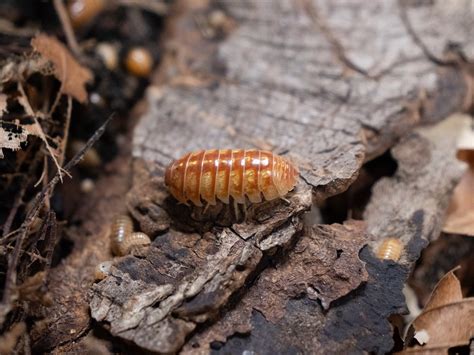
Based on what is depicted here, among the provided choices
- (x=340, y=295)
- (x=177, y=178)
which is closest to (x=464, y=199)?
(x=340, y=295)

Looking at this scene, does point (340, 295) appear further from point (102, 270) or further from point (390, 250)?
point (102, 270)

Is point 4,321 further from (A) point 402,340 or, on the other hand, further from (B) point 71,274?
(A) point 402,340

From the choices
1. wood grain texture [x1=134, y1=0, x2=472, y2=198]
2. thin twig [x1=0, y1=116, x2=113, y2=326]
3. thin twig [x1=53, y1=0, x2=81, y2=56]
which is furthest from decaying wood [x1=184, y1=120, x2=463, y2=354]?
→ thin twig [x1=53, y1=0, x2=81, y2=56]

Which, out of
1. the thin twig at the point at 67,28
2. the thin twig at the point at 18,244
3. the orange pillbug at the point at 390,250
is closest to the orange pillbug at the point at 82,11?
the thin twig at the point at 67,28

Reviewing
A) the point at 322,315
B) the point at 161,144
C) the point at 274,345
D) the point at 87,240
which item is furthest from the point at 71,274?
the point at 322,315

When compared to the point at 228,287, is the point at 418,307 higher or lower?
lower

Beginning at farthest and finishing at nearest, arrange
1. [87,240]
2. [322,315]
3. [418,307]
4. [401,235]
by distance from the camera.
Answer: [418,307] < [87,240] < [401,235] < [322,315]

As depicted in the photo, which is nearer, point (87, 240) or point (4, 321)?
point (4, 321)

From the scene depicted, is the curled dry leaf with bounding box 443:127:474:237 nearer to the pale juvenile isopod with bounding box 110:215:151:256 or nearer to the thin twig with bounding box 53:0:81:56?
the pale juvenile isopod with bounding box 110:215:151:256
